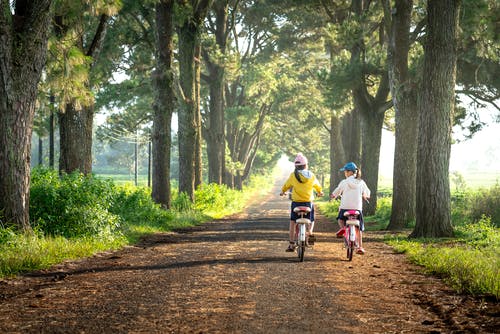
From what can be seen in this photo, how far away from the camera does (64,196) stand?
12.0m

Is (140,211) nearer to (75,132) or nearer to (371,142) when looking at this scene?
(75,132)

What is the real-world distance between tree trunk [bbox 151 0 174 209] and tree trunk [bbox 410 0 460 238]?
9.42 metres

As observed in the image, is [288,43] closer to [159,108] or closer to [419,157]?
[159,108]

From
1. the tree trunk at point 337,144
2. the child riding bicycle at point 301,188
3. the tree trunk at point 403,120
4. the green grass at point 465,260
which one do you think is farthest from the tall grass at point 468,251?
the tree trunk at point 337,144

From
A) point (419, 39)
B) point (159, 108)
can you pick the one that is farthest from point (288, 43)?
point (159, 108)

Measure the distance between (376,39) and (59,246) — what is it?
2560 centimetres

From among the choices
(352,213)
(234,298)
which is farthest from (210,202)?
(234,298)

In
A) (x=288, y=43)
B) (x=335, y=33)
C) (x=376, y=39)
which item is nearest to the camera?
(x=335, y=33)

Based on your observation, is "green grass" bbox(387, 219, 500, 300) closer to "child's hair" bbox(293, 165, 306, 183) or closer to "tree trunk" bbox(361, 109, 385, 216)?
"child's hair" bbox(293, 165, 306, 183)

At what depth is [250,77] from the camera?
36.8m

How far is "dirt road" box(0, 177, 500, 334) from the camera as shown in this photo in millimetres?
5789

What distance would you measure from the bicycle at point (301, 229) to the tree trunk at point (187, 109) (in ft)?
43.8

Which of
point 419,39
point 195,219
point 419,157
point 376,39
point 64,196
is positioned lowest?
point 195,219

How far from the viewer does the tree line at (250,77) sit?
34.9 feet
